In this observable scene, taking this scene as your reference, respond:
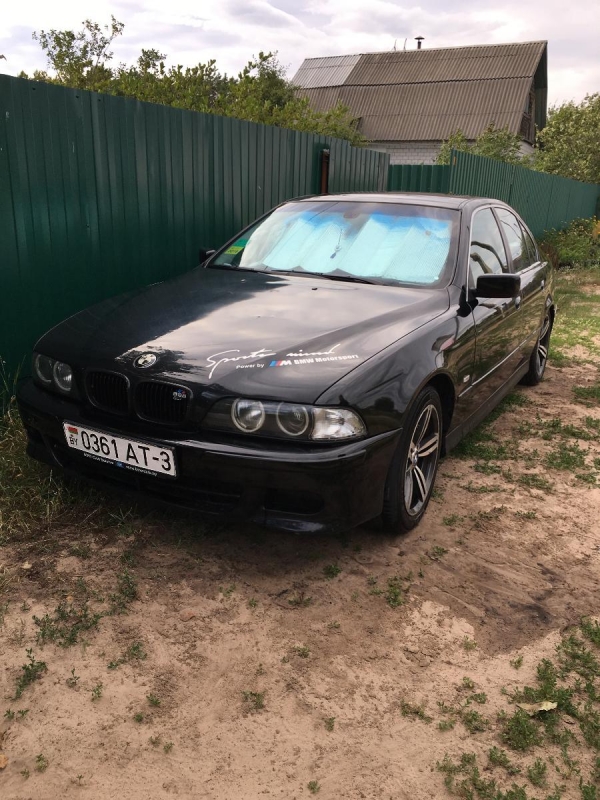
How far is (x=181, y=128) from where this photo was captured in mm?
5461

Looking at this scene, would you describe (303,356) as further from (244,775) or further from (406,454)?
(244,775)

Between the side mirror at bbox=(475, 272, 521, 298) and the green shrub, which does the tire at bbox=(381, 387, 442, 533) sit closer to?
the side mirror at bbox=(475, 272, 521, 298)

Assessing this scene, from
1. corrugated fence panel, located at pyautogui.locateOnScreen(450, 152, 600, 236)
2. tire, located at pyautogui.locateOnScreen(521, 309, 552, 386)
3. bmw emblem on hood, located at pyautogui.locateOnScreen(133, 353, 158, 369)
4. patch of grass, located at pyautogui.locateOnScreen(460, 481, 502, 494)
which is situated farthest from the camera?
corrugated fence panel, located at pyautogui.locateOnScreen(450, 152, 600, 236)

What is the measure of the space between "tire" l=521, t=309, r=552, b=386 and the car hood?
8.81 ft

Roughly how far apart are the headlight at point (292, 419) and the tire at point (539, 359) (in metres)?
3.67

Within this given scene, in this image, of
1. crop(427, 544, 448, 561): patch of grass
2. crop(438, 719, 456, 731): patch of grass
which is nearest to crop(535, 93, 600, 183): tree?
crop(427, 544, 448, 561): patch of grass

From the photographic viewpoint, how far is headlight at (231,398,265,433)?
2588 millimetres

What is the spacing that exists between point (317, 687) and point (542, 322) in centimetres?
434

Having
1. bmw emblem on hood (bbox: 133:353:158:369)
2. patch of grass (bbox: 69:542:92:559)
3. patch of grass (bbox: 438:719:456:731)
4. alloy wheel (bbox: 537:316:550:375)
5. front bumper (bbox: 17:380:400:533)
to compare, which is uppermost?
bmw emblem on hood (bbox: 133:353:158:369)

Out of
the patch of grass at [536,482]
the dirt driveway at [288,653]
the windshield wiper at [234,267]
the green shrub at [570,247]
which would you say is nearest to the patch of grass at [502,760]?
the dirt driveway at [288,653]

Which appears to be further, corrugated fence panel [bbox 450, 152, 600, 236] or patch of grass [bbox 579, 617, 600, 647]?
corrugated fence panel [bbox 450, 152, 600, 236]

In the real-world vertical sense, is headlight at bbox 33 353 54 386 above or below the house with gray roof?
below

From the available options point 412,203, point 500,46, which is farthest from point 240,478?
Result: point 500,46

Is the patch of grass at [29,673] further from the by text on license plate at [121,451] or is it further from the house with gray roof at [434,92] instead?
the house with gray roof at [434,92]
